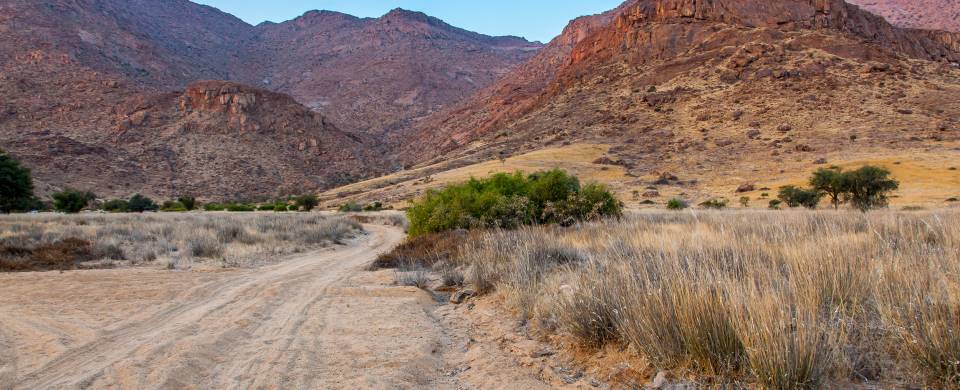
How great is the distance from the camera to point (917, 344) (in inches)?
118

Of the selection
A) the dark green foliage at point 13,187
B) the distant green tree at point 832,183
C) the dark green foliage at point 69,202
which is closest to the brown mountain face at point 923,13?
the distant green tree at point 832,183

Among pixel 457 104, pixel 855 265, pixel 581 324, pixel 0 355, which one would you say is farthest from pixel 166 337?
pixel 457 104

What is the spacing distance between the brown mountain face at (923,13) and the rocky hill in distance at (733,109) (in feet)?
260

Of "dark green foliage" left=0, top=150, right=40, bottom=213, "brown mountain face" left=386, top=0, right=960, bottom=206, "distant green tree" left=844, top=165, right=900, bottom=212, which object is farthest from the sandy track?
"brown mountain face" left=386, top=0, right=960, bottom=206

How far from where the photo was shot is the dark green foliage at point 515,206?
1619 cm

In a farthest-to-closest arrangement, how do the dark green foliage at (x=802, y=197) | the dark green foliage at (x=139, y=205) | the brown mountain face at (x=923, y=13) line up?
the brown mountain face at (x=923, y=13), the dark green foliage at (x=139, y=205), the dark green foliage at (x=802, y=197)

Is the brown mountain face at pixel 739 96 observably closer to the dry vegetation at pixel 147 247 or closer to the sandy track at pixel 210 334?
the dry vegetation at pixel 147 247

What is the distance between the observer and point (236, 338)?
5840 millimetres

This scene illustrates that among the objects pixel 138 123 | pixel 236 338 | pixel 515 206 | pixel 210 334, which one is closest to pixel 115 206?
pixel 138 123

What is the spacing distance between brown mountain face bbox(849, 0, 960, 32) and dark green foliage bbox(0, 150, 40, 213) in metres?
212

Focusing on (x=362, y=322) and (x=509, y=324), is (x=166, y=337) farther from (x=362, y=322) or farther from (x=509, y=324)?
(x=509, y=324)

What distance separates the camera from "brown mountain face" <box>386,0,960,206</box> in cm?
5512

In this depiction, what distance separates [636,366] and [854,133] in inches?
2600

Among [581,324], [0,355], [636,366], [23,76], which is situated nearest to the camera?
[636,366]
